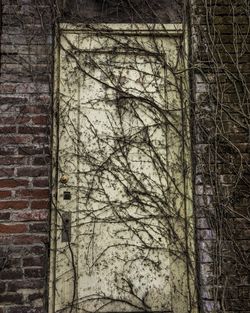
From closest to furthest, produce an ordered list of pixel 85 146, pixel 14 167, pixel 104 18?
pixel 14 167 < pixel 85 146 < pixel 104 18

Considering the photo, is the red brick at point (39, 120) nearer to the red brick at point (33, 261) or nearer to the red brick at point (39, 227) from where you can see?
the red brick at point (39, 227)

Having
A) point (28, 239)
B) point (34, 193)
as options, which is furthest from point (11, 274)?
point (34, 193)

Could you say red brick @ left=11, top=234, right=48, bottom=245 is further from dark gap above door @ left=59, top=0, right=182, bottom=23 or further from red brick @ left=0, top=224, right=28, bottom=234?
dark gap above door @ left=59, top=0, right=182, bottom=23

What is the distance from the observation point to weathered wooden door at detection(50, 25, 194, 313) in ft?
12.0

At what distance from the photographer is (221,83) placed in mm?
3957

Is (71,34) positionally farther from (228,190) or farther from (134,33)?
(228,190)

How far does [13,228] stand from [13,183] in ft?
1.10

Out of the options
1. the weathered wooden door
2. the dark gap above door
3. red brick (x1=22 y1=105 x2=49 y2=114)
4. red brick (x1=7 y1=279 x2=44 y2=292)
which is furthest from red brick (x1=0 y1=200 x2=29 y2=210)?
the dark gap above door

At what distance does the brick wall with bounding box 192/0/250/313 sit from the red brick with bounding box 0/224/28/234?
1.32 m

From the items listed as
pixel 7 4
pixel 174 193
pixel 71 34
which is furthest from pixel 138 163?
pixel 7 4

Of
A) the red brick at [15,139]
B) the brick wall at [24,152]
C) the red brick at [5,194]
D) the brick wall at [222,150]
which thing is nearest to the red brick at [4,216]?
the brick wall at [24,152]

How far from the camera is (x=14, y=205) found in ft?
11.7

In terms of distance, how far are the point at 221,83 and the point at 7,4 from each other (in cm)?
187

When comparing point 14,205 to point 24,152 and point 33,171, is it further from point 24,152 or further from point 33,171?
point 24,152
